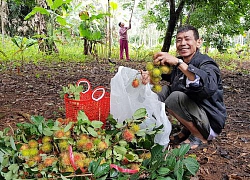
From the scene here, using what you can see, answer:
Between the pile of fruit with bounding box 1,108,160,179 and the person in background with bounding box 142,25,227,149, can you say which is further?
the person in background with bounding box 142,25,227,149

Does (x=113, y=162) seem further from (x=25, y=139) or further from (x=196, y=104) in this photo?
(x=196, y=104)

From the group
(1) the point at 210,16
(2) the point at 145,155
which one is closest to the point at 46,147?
(2) the point at 145,155

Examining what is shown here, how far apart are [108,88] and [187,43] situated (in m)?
1.64

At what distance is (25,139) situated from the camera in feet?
4.47

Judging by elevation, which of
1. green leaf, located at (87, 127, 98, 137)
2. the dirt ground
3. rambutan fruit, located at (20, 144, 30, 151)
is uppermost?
green leaf, located at (87, 127, 98, 137)

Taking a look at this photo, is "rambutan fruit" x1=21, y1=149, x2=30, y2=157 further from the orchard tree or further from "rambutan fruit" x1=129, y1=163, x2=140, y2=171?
the orchard tree

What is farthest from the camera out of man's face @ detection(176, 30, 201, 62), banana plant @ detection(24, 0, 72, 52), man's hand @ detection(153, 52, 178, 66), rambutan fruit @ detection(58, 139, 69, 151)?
banana plant @ detection(24, 0, 72, 52)

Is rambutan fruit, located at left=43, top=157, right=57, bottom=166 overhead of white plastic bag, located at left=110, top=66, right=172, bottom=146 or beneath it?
beneath

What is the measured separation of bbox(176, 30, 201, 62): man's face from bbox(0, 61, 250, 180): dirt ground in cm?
73

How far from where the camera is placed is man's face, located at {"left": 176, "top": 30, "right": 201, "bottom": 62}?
1883 mm

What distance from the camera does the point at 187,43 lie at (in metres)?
1.90

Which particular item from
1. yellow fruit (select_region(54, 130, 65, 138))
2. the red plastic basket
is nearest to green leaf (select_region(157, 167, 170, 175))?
yellow fruit (select_region(54, 130, 65, 138))

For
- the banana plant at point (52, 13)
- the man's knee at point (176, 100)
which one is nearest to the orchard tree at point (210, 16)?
the banana plant at point (52, 13)

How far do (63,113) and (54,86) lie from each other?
3.92ft
